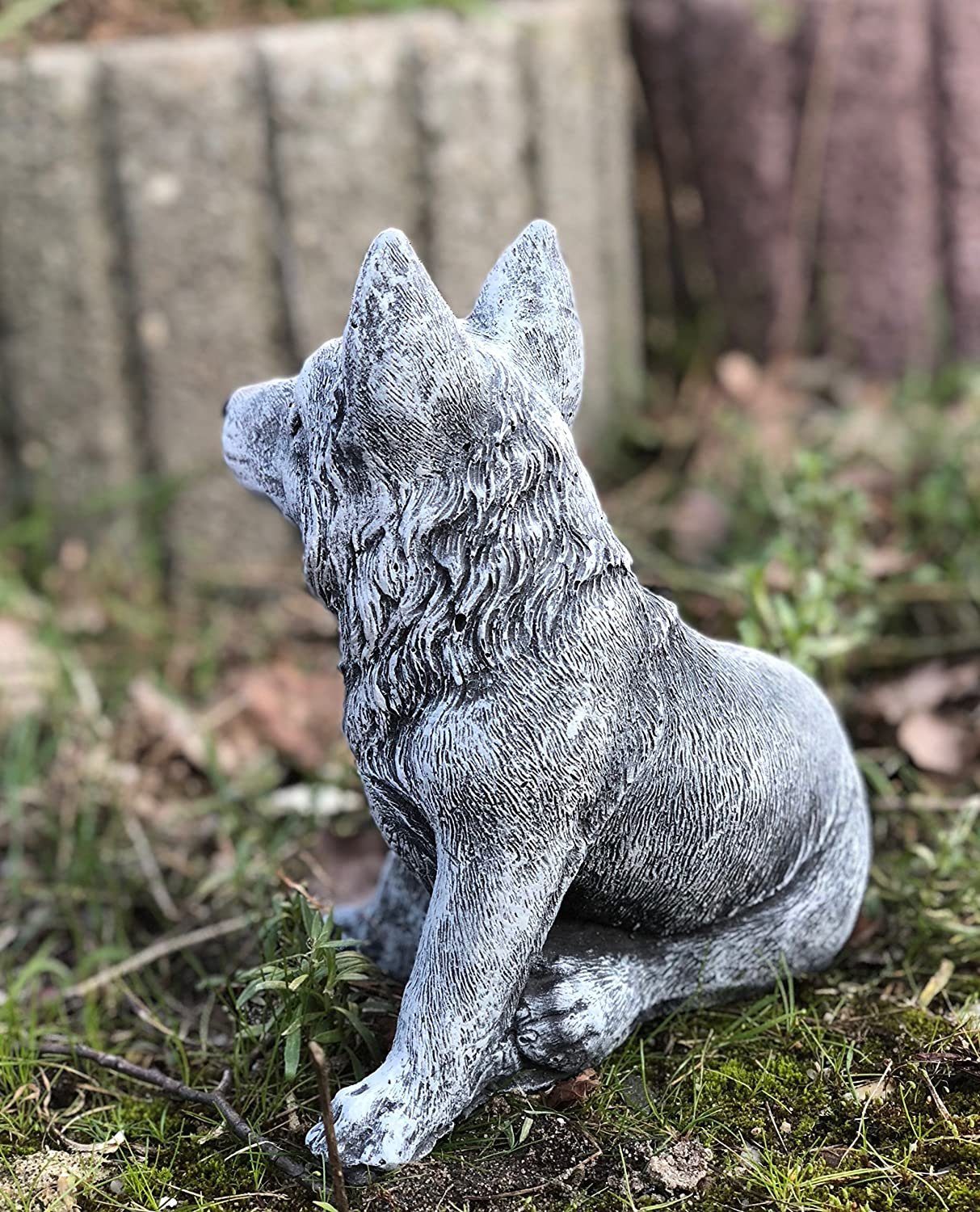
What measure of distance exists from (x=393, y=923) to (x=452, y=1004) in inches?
17.0

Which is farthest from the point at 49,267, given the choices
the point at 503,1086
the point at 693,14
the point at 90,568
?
the point at 503,1086

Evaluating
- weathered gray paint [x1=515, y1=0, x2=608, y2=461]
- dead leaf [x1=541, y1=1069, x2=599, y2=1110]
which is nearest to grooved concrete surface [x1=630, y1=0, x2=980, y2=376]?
weathered gray paint [x1=515, y1=0, x2=608, y2=461]

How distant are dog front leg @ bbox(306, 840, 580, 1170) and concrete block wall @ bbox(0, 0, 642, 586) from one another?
84.5 inches

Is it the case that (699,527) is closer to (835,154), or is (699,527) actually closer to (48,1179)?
(835,154)

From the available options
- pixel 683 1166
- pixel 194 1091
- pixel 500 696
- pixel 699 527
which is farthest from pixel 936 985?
pixel 699 527

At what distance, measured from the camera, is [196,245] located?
3592 mm

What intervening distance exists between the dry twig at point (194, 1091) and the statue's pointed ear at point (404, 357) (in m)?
0.94

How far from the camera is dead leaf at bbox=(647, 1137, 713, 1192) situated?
1860 mm

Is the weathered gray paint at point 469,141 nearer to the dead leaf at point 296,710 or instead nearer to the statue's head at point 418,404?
the dead leaf at point 296,710

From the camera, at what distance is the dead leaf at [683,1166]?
186 centimetres

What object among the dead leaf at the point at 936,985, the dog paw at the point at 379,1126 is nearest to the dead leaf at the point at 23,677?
the dog paw at the point at 379,1126

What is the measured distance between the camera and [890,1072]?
2.05 m

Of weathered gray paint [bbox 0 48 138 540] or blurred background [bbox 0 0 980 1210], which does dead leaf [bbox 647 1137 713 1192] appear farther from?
weathered gray paint [bbox 0 48 138 540]

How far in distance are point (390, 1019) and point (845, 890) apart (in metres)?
0.71
